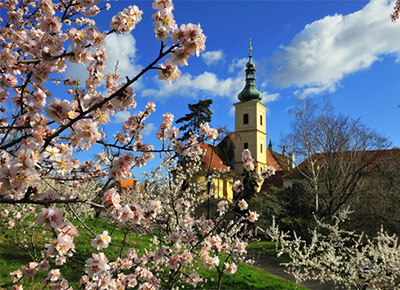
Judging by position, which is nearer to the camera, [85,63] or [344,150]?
[85,63]

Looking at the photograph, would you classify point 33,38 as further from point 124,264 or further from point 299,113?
point 299,113

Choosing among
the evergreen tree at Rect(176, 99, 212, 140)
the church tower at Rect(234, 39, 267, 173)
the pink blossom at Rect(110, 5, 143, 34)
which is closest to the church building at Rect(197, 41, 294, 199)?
the church tower at Rect(234, 39, 267, 173)

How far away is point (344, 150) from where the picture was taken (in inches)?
795

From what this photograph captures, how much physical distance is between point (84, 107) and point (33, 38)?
3.20ft

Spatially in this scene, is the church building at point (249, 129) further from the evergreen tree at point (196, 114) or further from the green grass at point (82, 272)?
the green grass at point (82, 272)

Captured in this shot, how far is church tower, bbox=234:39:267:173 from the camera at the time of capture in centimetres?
3778

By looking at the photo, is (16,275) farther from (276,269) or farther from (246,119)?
(246,119)

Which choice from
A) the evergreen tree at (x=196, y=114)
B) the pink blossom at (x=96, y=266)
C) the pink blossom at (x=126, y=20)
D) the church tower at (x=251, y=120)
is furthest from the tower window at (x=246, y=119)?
the pink blossom at (x=96, y=266)

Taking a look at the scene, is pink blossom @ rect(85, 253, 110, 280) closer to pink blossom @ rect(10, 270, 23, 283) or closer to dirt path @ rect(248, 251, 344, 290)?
pink blossom @ rect(10, 270, 23, 283)

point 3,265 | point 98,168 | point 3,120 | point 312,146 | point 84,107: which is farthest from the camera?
point 312,146

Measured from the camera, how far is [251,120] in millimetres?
38719

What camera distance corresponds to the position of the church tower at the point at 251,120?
37.8m

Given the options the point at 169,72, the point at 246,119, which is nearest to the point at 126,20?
the point at 169,72

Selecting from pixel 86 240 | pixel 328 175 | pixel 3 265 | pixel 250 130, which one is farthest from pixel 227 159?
pixel 3 265
